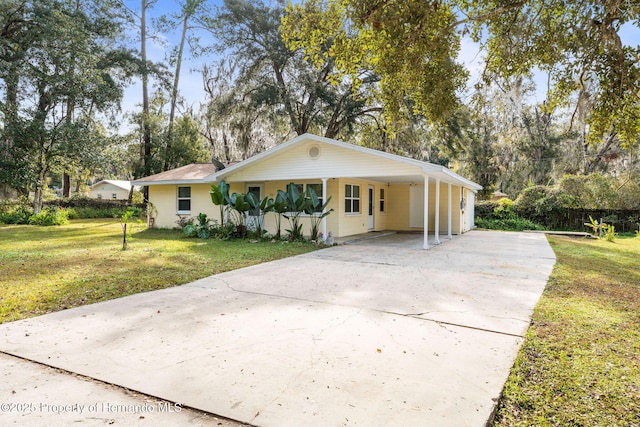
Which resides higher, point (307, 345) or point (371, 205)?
point (371, 205)

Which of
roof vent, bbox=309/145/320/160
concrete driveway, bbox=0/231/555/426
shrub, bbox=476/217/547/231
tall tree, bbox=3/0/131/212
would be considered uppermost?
tall tree, bbox=3/0/131/212

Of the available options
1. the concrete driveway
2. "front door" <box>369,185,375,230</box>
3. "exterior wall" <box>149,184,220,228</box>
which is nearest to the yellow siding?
"front door" <box>369,185,375,230</box>

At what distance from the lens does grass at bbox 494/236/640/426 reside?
8.36 feet

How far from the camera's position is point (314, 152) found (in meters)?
13.1

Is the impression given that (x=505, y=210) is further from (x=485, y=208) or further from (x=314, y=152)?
(x=314, y=152)

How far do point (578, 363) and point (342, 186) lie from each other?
11.1 meters

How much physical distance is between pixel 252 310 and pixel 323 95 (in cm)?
1750

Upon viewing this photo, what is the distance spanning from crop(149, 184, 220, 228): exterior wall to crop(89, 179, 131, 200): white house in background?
1374 inches

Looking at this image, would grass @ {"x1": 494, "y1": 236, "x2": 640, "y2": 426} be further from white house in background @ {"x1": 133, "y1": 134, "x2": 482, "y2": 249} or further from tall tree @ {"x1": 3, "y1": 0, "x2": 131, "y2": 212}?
tall tree @ {"x1": 3, "y1": 0, "x2": 131, "y2": 212}

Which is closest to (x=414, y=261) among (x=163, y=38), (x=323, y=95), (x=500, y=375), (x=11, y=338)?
(x=500, y=375)

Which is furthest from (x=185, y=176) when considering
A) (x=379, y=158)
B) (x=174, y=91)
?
(x=174, y=91)

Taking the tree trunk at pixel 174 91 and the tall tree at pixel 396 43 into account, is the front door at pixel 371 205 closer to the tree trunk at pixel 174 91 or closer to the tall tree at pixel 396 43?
the tall tree at pixel 396 43

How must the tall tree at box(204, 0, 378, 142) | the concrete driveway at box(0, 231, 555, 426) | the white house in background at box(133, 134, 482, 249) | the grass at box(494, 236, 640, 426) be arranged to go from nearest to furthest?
the grass at box(494, 236, 640, 426) < the concrete driveway at box(0, 231, 555, 426) < the white house in background at box(133, 134, 482, 249) < the tall tree at box(204, 0, 378, 142)

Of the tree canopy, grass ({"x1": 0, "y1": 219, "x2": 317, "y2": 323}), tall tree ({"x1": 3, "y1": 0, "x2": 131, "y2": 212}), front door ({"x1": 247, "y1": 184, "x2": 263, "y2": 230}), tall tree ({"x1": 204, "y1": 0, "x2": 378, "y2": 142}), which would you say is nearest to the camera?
grass ({"x1": 0, "y1": 219, "x2": 317, "y2": 323})
